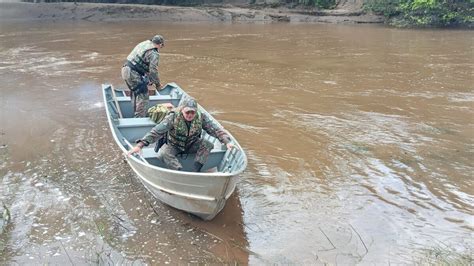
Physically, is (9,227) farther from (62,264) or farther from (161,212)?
(161,212)

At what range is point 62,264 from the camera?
194 inches

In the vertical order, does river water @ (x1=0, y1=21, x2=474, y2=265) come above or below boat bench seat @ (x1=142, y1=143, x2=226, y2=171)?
below

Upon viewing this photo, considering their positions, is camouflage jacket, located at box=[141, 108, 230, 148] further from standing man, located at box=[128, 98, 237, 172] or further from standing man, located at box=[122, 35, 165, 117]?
standing man, located at box=[122, 35, 165, 117]

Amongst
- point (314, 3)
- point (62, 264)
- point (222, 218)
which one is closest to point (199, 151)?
point (222, 218)

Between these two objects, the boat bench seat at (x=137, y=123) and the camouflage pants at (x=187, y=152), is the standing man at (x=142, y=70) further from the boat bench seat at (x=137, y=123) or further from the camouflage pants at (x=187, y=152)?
the camouflage pants at (x=187, y=152)

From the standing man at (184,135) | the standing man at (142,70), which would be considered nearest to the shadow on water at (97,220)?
the standing man at (184,135)

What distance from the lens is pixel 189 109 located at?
555 centimetres

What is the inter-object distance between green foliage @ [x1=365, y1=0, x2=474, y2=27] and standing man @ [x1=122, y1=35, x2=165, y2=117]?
19279mm

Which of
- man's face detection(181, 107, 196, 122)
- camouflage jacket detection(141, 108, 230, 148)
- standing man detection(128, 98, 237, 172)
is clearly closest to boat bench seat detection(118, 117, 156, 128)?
standing man detection(128, 98, 237, 172)

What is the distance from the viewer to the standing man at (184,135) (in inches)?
225

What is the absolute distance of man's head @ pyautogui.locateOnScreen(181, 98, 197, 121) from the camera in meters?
5.56

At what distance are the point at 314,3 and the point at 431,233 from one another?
1050 inches

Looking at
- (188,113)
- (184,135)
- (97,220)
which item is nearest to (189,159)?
(184,135)

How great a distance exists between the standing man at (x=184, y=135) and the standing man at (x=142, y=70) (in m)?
2.45
